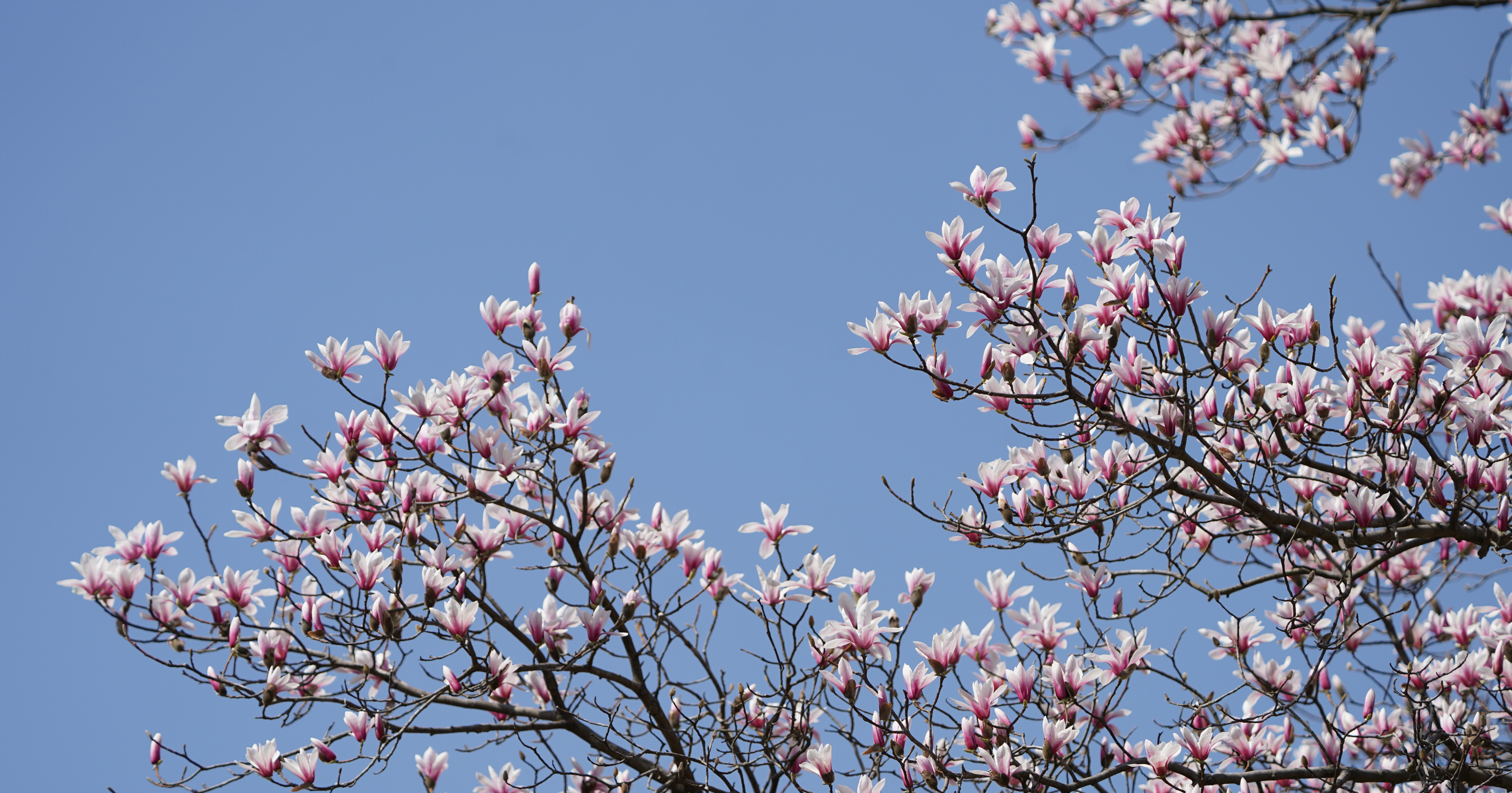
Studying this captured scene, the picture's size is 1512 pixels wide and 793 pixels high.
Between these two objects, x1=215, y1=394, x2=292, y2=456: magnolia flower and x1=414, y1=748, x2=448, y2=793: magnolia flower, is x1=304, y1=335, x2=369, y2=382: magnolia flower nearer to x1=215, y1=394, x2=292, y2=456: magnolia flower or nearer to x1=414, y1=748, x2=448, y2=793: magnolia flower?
x1=215, y1=394, x2=292, y2=456: magnolia flower

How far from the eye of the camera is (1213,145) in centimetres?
648

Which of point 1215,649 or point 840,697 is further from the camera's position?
point 1215,649

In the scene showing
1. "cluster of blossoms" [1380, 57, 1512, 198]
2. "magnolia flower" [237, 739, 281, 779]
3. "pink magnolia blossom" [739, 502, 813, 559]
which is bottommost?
"magnolia flower" [237, 739, 281, 779]

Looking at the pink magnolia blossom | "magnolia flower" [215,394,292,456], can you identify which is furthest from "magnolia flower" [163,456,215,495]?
the pink magnolia blossom

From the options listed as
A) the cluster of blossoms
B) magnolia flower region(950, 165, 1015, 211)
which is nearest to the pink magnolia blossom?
magnolia flower region(950, 165, 1015, 211)

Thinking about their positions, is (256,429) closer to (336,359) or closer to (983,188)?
(336,359)

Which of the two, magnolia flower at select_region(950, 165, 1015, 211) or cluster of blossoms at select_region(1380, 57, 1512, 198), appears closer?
magnolia flower at select_region(950, 165, 1015, 211)

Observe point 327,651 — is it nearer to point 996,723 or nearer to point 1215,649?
point 996,723

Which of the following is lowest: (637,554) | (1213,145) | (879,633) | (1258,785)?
(1258,785)

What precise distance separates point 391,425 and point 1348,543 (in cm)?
344

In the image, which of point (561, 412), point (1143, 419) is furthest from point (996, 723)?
point (561, 412)

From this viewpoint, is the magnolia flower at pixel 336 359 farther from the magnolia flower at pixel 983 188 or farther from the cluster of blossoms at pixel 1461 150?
the cluster of blossoms at pixel 1461 150

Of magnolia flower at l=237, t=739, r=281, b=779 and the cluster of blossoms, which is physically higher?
the cluster of blossoms

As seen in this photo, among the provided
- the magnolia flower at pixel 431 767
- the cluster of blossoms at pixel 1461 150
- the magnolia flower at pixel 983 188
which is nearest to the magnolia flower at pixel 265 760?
the magnolia flower at pixel 431 767
